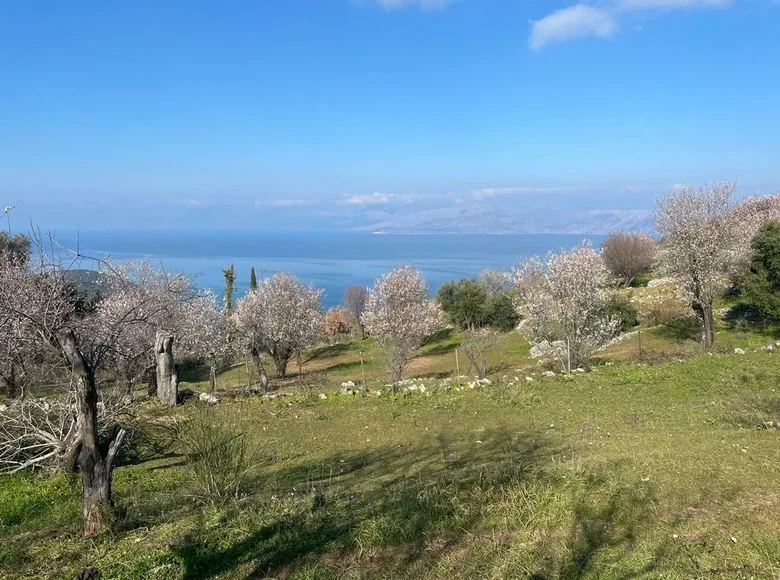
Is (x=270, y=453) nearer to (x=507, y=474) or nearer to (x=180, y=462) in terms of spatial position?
(x=180, y=462)

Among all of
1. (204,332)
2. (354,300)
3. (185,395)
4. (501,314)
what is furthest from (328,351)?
(354,300)

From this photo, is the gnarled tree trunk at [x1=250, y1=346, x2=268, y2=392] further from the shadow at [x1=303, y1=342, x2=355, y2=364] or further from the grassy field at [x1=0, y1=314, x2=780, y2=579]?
the grassy field at [x1=0, y1=314, x2=780, y2=579]

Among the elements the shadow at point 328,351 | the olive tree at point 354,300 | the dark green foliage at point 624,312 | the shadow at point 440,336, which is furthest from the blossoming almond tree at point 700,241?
the olive tree at point 354,300

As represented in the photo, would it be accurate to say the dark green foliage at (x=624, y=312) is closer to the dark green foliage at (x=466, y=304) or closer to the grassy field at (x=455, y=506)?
the dark green foliage at (x=466, y=304)

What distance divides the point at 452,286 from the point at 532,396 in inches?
1494

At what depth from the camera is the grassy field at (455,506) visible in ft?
17.9

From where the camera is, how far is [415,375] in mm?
32875

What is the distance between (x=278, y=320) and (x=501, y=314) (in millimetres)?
22525

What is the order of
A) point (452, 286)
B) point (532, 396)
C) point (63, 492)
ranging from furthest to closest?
point (452, 286)
point (532, 396)
point (63, 492)

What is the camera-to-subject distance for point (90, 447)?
6293 millimetres

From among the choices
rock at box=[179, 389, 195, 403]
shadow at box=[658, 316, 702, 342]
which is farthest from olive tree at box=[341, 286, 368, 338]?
rock at box=[179, 389, 195, 403]

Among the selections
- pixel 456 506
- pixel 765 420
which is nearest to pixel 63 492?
pixel 456 506

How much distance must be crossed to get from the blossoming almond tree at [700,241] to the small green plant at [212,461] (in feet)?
77.8

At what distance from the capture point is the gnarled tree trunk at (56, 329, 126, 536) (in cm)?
609
